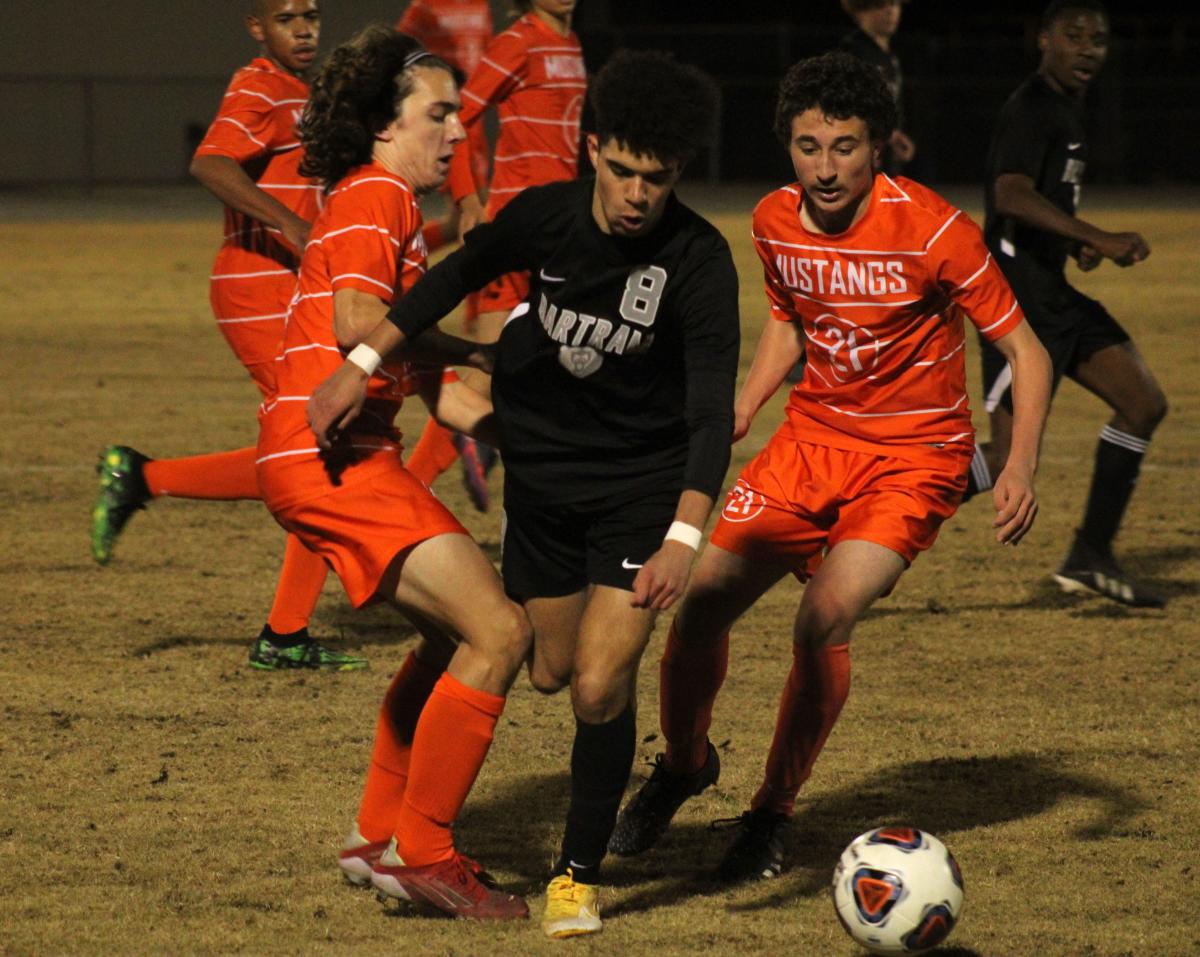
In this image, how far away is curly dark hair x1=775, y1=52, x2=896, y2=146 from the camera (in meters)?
4.49

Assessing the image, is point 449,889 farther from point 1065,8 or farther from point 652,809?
point 1065,8

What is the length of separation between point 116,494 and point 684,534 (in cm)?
300

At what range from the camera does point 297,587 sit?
6.23 metres

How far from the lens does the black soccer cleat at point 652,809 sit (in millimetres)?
4703

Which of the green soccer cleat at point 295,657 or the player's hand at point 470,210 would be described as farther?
the player's hand at point 470,210

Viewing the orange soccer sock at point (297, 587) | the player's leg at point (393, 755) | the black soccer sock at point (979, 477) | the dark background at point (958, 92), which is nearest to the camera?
the player's leg at point (393, 755)

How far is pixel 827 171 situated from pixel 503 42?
4565 mm

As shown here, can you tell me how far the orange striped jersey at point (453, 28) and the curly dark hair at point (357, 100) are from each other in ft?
19.4

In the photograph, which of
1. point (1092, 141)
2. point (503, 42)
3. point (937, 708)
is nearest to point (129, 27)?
point (1092, 141)

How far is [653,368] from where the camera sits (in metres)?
4.21

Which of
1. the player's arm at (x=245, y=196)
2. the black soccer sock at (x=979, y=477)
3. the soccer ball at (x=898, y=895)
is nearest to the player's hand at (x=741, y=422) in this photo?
the soccer ball at (x=898, y=895)

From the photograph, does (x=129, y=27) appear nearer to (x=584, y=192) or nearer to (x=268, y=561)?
(x=268, y=561)

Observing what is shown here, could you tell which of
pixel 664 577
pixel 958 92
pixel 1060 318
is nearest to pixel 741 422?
pixel 664 577

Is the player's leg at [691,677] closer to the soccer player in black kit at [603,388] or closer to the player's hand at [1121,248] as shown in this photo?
the soccer player in black kit at [603,388]
